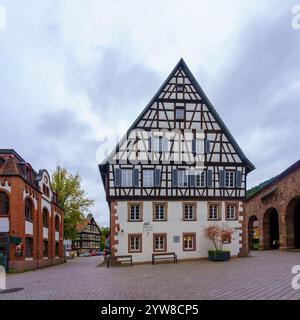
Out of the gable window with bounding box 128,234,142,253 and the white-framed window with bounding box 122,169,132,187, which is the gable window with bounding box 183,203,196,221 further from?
the white-framed window with bounding box 122,169,132,187

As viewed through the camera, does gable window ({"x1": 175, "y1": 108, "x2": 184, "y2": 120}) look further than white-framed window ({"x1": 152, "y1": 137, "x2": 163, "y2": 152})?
Yes

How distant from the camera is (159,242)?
2998 centimetres

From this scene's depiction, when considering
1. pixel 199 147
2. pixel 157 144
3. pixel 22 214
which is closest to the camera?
pixel 22 214

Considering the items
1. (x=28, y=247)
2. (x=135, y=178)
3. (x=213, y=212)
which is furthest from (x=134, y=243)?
(x=28, y=247)

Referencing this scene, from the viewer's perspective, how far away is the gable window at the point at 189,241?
30281mm

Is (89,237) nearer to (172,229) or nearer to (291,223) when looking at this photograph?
(291,223)

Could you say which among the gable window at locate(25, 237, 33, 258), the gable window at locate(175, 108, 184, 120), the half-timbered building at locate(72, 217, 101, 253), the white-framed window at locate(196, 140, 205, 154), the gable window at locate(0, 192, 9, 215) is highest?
the gable window at locate(175, 108, 184, 120)

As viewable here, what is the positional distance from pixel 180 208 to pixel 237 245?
5768 mm

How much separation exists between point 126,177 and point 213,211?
7.69 meters

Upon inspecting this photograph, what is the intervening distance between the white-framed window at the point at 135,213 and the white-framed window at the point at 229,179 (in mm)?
7726

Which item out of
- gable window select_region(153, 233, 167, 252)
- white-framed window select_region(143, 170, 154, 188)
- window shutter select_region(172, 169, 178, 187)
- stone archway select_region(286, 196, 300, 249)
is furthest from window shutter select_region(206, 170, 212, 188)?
stone archway select_region(286, 196, 300, 249)

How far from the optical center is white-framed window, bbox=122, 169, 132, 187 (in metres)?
30.2
